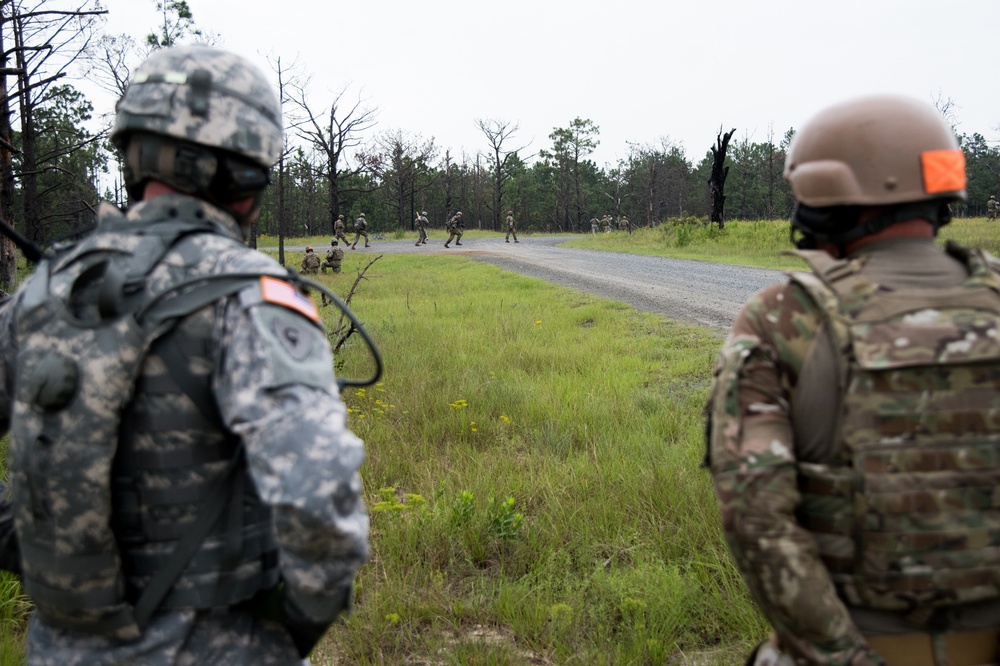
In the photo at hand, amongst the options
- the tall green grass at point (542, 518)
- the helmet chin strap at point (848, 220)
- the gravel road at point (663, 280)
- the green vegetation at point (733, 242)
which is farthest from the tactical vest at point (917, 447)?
the green vegetation at point (733, 242)

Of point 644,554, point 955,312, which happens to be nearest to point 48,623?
point 955,312

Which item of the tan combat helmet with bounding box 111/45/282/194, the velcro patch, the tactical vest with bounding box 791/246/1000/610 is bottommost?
the tactical vest with bounding box 791/246/1000/610

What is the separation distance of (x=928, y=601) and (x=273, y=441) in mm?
1170

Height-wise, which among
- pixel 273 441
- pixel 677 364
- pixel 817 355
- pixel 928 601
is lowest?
pixel 677 364

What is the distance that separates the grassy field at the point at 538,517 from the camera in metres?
2.70

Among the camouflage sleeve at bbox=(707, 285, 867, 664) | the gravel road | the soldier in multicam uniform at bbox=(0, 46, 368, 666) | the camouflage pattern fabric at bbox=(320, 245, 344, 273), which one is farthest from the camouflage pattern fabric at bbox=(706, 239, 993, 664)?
the camouflage pattern fabric at bbox=(320, 245, 344, 273)

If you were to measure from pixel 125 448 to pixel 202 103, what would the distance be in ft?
2.25

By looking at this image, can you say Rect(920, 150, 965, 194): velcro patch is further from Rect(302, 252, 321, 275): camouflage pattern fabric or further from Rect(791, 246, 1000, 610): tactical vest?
Rect(302, 252, 321, 275): camouflage pattern fabric

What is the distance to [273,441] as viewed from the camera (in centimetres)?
127

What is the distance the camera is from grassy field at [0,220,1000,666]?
270cm

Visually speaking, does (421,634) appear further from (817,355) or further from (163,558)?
(817,355)

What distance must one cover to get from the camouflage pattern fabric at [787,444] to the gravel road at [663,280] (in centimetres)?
701

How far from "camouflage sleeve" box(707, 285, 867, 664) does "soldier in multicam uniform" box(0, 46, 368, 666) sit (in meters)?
0.66

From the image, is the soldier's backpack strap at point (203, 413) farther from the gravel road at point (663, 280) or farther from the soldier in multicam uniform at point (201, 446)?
the gravel road at point (663, 280)
